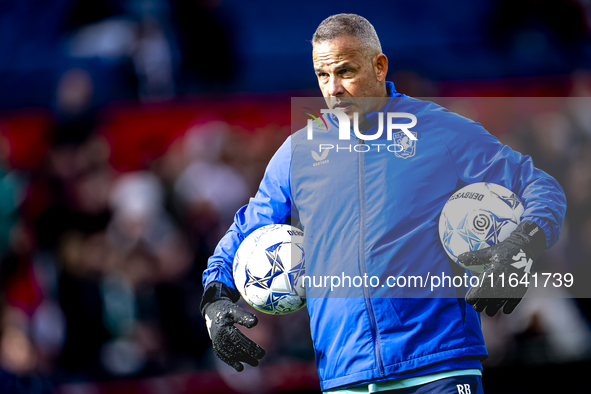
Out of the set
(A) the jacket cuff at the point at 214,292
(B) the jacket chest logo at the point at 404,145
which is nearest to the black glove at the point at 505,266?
(B) the jacket chest logo at the point at 404,145

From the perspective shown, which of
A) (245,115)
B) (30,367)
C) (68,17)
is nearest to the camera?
(30,367)

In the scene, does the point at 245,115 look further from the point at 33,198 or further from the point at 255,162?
the point at 33,198

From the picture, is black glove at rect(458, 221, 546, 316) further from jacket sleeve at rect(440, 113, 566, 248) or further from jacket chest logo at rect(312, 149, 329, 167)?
jacket chest logo at rect(312, 149, 329, 167)

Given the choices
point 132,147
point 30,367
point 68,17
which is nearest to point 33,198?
point 132,147

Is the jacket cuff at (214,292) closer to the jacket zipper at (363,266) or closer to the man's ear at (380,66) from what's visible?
the jacket zipper at (363,266)

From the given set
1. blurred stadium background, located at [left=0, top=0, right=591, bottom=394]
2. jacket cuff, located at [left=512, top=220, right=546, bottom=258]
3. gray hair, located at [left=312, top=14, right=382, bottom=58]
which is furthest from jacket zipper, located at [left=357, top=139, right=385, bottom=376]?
blurred stadium background, located at [left=0, top=0, right=591, bottom=394]

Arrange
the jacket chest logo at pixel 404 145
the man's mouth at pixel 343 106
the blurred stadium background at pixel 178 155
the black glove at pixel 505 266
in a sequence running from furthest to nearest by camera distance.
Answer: the blurred stadium background at pixel 178 155 → the man's mouth at pixel 343 106 → the jacket chest logo at pixel 404 145 → the black glove at pixel 505 266

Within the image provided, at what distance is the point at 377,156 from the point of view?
3312 millimetres

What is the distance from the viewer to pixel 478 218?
3.12m

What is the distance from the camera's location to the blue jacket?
2.99m

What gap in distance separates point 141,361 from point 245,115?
3203 millimetres

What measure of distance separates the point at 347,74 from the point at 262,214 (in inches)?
32.9

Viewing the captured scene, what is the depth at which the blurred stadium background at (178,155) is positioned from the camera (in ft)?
22.1

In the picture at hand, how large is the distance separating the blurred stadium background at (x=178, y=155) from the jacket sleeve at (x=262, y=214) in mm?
3460
